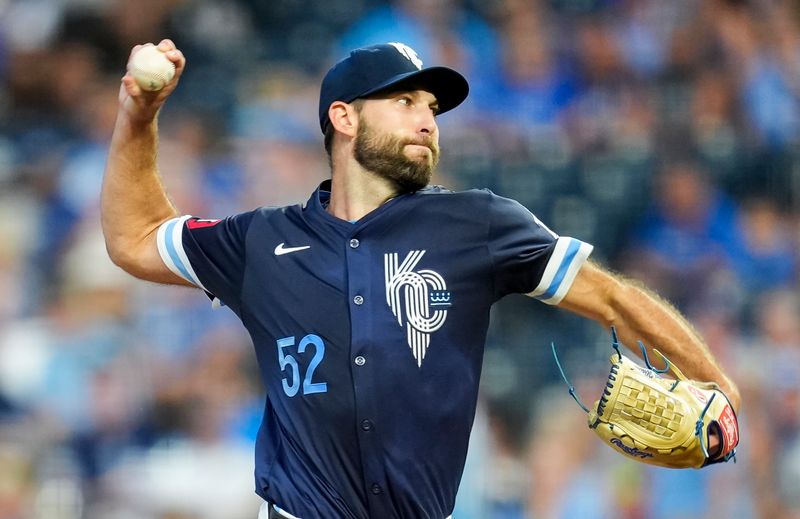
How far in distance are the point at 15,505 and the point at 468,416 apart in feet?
10.9

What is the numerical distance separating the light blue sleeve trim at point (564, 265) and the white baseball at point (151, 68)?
1.19 m

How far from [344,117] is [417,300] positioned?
2.10 feet

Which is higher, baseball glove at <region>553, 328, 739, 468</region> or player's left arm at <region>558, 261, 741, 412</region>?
player's left arm at <region>558, 261, 741, 412</region>

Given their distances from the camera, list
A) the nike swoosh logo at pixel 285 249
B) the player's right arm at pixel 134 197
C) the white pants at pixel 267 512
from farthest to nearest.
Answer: the player's right arm at pixel 134 197
the nike swoosh logo at pixel 285 249
the white pants at pixel 267 512

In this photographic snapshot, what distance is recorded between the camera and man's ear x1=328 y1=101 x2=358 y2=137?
11.7ft

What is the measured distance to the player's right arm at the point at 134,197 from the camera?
3641 mm

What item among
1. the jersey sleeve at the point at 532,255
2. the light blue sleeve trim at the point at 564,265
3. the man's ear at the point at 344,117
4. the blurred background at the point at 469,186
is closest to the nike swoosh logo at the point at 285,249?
the man's ear at the point at 344,117

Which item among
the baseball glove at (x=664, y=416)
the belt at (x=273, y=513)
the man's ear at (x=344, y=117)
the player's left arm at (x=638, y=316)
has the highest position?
the man's ear at (x=344, y=117)

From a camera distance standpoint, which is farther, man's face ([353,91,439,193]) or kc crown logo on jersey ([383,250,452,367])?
man's face ([353,91,439,193])

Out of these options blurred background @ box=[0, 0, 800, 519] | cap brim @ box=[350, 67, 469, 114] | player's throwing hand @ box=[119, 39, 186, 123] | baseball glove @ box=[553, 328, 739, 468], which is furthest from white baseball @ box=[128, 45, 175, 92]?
blurred background @ box=[0, 0, 800, 519]

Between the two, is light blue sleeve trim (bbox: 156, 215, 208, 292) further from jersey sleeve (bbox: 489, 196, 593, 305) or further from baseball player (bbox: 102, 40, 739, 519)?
jersey sleeve (bbox: 489, 196, 593, 305)

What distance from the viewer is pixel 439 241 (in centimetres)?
332

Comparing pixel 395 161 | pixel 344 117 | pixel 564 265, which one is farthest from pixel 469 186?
pixel 564 265

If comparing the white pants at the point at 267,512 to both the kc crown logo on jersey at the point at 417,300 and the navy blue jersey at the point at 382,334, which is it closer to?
the navy blue jersey at the point at 382,334
